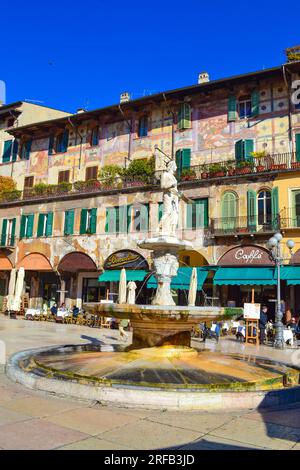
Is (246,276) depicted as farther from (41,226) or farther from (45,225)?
(41,226)

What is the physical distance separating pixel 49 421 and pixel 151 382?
5.93 ft

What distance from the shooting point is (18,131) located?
33938 mm

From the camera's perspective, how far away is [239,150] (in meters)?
24.6

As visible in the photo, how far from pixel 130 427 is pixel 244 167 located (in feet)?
66.7

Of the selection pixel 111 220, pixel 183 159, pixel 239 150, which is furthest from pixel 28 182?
pixel 239 150

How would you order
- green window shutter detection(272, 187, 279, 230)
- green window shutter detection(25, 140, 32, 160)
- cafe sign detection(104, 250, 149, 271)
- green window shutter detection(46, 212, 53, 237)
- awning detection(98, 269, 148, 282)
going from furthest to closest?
1. green window shutter detection(25, 140, 32, 160)
2. green window shutter detection(46, 212, 53, 237)
3. cafe sign detection(104, 250, 149, 271)
4. awning detection(98, 269, 148, 282)
5. green window shutter detection(272, 187, 279, 230)

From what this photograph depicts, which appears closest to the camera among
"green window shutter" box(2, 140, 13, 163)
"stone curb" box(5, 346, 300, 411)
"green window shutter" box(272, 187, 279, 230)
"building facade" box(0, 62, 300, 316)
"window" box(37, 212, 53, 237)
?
"stone curb" box(5, 346, 300, 411)

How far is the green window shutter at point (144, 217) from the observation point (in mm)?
26109

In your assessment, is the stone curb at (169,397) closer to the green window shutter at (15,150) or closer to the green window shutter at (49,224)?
the green window shutter at (49,224)

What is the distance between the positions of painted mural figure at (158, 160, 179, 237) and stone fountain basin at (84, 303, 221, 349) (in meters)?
2.76

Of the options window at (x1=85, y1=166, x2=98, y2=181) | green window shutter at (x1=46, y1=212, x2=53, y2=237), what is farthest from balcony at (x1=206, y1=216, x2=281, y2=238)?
green window shutter at (x1=46, y1=212, x2=53, y2=237)

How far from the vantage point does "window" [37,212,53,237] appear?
30.0m

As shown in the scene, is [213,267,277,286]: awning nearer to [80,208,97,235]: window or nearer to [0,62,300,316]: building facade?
[0,62,300,316]: building facade

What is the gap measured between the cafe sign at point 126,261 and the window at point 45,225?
18.5ft
